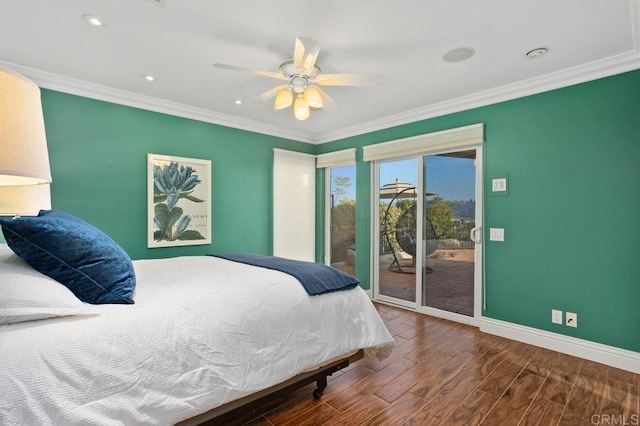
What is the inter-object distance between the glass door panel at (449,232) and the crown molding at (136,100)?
2357 millimetres

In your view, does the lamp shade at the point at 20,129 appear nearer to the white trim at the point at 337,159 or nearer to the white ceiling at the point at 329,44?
the white ceiling at the point at 329,44

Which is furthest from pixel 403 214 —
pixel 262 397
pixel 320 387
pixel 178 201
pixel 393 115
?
pixel 262 397

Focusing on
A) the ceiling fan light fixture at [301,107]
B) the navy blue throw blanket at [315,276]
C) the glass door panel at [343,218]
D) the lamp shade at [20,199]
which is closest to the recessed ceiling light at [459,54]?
the ceiling fan light fixture at [301,107]

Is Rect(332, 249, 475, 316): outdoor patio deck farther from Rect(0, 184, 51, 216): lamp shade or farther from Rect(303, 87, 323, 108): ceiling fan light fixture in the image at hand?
Rect(0, 184, 51, 216): lamp shade

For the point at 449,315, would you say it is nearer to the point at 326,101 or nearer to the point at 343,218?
the point at 343,218

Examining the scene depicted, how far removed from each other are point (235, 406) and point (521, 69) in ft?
11.2

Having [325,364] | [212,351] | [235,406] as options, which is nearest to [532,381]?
[325,364]

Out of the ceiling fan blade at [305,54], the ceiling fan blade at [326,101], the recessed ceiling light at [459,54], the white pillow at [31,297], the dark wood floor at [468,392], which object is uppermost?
the recessed ceiling light at [459,54]

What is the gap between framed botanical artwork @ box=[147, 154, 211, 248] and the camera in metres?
3.53

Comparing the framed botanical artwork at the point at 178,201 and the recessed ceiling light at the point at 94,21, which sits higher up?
the recessed ceiling light at the point at 94,21

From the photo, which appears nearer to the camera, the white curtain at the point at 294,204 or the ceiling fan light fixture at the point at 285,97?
the ceiling fan light fixture at the point at 285,97

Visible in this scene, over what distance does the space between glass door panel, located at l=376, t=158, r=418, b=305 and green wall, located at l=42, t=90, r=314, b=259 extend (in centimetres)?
168

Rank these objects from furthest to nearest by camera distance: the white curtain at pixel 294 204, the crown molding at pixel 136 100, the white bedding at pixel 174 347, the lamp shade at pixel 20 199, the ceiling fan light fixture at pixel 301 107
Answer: the white curtain at pixel 294 204 → the crown molding at pixel 136 100 → the ceiling fan light fixture at pixel 301 107 → the lamp shade at pixel 20 199 → the white bedding at pixel 174 347

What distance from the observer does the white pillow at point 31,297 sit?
1.09 m
